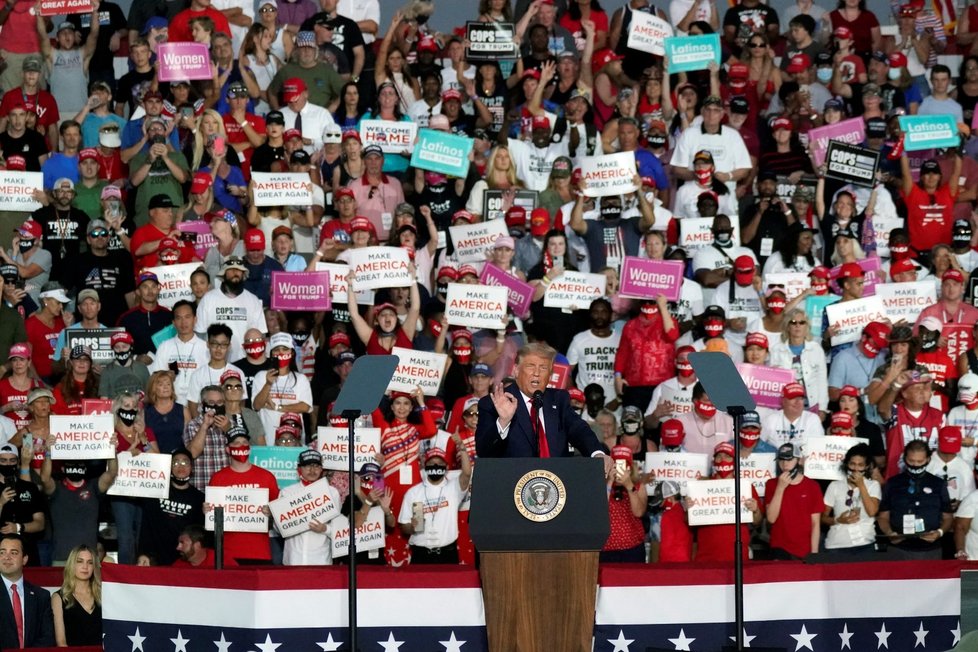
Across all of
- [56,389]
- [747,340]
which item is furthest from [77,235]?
[747,340]

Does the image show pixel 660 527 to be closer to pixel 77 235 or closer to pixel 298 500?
pixel 298 500

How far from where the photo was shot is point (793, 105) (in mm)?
17641

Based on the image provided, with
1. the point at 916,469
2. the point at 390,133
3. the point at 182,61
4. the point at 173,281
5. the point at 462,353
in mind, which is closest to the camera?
the point at 916,469

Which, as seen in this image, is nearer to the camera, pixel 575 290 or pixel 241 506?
pixel 241 506

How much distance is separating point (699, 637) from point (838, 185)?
8.34m

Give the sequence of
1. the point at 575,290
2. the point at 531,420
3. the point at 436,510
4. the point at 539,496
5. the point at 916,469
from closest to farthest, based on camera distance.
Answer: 1. the point at 539,496
2. the point at 531,420
3. the point at 436,510
4. the point at 916,469
5. the point at 575,290

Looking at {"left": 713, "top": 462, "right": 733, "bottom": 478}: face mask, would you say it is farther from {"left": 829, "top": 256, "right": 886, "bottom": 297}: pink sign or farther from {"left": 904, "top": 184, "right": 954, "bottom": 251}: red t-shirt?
{"left": 904, "top": 184, "right": 954, "bottom": 251}: red t-shirt

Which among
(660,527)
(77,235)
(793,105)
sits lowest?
(660,527)

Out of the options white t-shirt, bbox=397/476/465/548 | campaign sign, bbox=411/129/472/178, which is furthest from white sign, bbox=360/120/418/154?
white t-shirt, bbox=397/476/465/548

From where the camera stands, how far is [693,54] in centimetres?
1762

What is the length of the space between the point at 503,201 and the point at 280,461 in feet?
12.4

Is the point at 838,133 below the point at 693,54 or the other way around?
below

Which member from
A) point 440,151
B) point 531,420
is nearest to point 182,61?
point 440,151

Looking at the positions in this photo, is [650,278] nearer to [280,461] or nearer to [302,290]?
[302,290]
